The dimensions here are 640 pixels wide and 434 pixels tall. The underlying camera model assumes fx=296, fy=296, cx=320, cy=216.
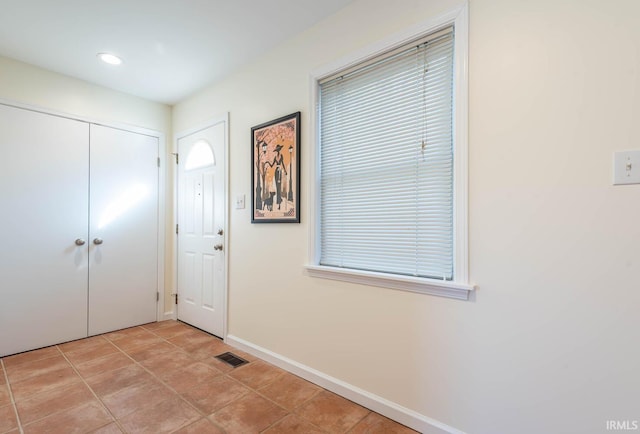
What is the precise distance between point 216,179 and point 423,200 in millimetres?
2103

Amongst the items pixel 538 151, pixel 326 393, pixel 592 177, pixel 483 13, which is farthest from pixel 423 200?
pixel 326 393

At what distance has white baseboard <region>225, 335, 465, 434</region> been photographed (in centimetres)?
Result: 155

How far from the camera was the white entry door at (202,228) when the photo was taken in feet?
9.52

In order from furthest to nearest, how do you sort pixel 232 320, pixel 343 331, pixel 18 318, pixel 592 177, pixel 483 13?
pixel 232 320, pixel 18 318, pixel 343 331, pixel 483 13, pixel 592 177

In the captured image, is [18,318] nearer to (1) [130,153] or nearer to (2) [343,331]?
(1) [130,153]

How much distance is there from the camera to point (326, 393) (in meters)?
1.94

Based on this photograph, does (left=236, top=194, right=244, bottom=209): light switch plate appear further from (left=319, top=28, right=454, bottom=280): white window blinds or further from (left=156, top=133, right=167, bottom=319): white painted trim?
(left=156, top=133, right=167, bottom=319): white painted trim

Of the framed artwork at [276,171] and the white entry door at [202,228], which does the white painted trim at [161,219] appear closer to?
the white entry door at [202,228]

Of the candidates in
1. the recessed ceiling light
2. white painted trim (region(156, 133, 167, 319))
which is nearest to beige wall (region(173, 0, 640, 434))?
the recessed ceiling light

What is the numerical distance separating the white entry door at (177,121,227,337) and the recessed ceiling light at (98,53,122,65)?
876mm

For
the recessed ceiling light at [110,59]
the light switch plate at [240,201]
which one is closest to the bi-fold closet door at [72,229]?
the recessed ceiling light at [110,59]

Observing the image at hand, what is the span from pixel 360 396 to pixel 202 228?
7.28ft

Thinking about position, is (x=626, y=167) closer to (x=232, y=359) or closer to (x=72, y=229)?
(x=232, y=359)

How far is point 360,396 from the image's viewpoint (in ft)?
5.92
